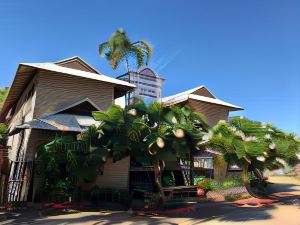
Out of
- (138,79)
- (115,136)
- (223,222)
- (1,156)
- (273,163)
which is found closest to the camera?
(223,222)

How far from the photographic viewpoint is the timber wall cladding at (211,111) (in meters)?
27.1

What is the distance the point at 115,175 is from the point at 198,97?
432 inches

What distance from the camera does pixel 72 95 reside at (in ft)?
64.6

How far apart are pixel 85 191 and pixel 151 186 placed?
4.73m

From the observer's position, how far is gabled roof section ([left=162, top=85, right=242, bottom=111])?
87.0 feet

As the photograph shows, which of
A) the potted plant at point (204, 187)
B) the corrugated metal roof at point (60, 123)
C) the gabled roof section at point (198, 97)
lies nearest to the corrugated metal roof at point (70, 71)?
the corrugated metal roof at point (60, 123)

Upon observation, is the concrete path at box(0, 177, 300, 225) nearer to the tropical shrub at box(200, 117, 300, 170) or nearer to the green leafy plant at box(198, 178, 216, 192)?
the tropical shrub at box(200, 117, 300, 170)

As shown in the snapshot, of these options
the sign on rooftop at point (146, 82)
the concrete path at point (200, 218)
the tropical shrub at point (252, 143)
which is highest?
the sign on rooftop at point (146, 82)

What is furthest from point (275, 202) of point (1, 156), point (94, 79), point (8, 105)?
point (8, 105)

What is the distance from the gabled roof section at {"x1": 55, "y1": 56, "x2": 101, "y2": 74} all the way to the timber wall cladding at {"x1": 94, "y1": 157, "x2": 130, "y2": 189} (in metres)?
Result: 6.19

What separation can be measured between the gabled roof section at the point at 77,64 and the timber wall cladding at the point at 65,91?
184 centimetres

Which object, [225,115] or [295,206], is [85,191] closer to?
[295,206]

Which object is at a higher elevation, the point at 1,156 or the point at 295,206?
the point at 1,156

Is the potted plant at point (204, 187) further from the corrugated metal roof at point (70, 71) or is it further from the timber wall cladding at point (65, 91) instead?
the corrugated metal roof at point (70, 71)
